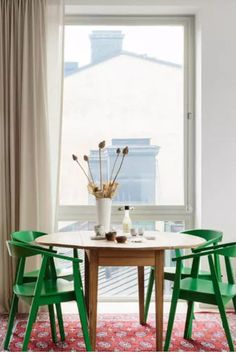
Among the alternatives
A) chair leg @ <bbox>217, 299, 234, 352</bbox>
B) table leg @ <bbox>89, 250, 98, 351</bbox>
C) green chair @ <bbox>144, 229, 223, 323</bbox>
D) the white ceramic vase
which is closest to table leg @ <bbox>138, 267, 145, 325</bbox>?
green chair @ <bbox>144, 229, 223, 323</bbox>

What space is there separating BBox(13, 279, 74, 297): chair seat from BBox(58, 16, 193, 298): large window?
127cm

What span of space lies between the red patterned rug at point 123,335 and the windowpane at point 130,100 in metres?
1.11

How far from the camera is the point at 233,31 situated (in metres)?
4.19

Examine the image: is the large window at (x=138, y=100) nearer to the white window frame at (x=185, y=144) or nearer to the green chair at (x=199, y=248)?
the white window frame at (x=185, y=144)

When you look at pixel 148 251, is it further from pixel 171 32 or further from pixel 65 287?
pixel 171 32

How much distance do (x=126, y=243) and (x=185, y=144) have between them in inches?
62.7

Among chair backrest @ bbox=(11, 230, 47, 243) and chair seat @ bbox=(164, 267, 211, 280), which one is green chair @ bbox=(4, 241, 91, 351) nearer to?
chair backrest @ bbox=(11, 230, 47, 243)

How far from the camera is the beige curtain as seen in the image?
4.00m

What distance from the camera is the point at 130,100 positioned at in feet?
14.5

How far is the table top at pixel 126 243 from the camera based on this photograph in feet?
9.75

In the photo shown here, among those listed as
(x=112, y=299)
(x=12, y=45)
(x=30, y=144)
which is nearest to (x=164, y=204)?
(x=112, y=299)

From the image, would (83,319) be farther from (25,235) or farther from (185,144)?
(185,144)

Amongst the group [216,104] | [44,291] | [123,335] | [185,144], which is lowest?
[123,335]

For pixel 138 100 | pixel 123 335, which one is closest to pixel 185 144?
pixel 138 100
